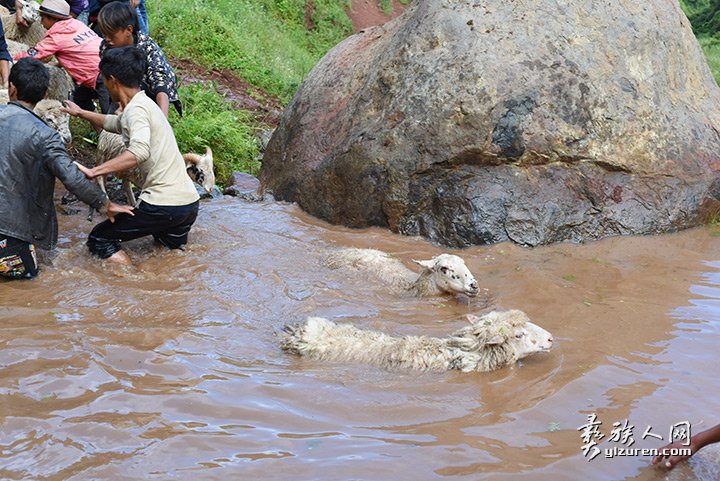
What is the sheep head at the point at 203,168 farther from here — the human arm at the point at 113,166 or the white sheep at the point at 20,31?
the white sheep at the point at 20,31

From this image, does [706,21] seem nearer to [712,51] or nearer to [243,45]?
[712,51]

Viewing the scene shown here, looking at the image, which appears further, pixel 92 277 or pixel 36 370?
pixel 92 277

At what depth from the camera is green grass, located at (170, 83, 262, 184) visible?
37.2ft

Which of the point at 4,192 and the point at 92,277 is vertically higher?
the point at 4,192

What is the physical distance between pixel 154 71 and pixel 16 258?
2879 millimetres

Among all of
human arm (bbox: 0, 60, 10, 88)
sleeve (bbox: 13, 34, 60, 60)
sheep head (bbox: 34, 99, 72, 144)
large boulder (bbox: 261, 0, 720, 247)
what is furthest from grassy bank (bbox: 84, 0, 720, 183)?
large boulder (bbox: 261, 0, 720, 247)

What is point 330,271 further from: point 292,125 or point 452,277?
point 292,125

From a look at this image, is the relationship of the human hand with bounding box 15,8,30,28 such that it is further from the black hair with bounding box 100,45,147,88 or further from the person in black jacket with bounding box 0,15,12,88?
the black hair with bounding box 100,45,147,88

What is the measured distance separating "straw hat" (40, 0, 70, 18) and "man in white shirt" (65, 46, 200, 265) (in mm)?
2321

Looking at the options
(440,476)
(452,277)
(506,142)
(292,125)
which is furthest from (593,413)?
(292,125)

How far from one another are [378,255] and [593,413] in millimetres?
3501

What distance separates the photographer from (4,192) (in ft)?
20.6

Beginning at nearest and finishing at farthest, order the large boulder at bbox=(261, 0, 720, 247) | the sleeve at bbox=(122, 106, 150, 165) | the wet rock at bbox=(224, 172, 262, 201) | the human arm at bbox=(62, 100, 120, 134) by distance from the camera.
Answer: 1. the sleeve at bbox=(122, 106, 150, 165)
2. the human arm at bbox=(62, 100, 120, 134)
3. the large boulder at bbox=(261, 0, 720, 247)
4. the wet rock at bbox=(224, 172, 262, 201)

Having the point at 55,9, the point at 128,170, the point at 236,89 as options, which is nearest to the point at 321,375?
the point at 128,170
